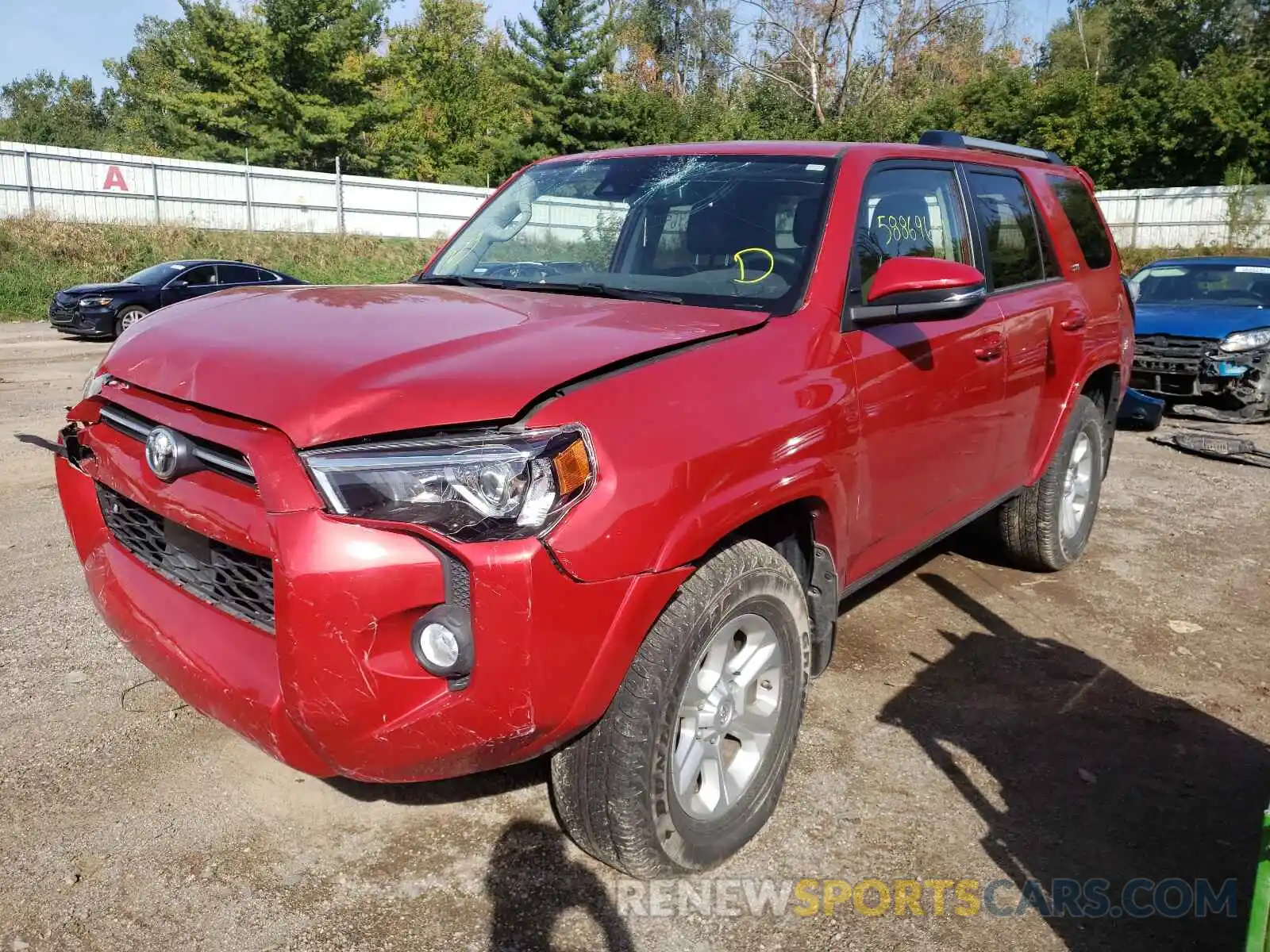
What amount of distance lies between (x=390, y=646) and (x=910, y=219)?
97.8 inches

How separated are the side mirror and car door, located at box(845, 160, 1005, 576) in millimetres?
49

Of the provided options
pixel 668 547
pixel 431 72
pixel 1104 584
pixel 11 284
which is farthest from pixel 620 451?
pixel 431 72

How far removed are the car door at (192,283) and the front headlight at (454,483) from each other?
55.6ft

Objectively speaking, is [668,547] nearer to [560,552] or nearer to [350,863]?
[560,552]

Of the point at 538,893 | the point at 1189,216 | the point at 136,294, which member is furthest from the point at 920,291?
the point at 1189,216

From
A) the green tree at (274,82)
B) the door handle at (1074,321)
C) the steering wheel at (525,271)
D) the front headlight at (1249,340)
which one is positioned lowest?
the front headlight at (1249,340)

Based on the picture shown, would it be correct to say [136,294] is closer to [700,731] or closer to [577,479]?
[700,731]

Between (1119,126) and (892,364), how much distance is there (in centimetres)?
3779

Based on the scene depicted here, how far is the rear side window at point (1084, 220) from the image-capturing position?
491cm

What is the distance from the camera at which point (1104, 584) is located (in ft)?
16.7

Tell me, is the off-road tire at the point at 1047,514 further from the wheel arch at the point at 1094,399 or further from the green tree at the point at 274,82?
the green tree at the point at 274,82

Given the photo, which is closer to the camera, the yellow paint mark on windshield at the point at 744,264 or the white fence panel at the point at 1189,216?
the yellow paint mark on windshield at the point at 744,264

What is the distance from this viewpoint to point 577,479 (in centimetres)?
209

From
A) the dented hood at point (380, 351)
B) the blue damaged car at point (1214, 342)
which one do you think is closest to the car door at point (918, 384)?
the dented hood at point (380, 351)
